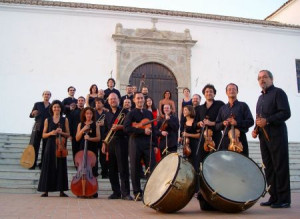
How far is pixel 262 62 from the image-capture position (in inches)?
565

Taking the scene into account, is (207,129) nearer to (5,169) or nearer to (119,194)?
(119,194)

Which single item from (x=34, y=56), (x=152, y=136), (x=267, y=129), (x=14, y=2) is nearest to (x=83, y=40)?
(x=34, y=56)

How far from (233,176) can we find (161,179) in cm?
87

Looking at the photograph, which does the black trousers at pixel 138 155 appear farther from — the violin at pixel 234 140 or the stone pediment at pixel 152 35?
the stone pediment at pixel 152 35

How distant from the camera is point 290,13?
17.8 meters

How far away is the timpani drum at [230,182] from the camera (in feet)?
12.8

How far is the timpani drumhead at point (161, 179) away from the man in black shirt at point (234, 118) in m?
1.10

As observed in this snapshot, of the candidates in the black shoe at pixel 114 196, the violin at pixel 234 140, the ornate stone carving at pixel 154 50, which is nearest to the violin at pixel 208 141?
the violin at pixel 234 140

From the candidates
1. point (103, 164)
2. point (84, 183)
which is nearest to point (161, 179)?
point (84, 183)

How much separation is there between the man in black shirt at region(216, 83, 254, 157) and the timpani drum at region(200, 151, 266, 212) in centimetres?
74

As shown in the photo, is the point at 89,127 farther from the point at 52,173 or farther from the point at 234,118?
the point at 234,118

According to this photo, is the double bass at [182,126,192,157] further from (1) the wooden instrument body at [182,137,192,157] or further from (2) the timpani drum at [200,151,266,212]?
(2) the timpani drum at [200,151,266,212]

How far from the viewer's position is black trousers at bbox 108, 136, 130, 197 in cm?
590

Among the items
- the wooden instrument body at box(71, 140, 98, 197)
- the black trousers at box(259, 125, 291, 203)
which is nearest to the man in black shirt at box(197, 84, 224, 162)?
the black trousers at box(259, 125, 291, 203)
